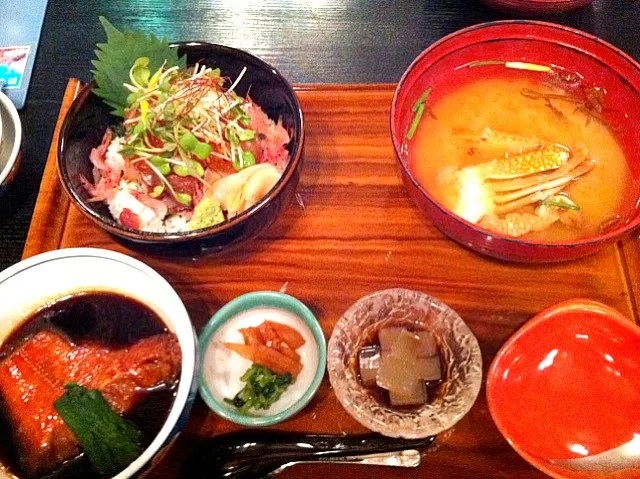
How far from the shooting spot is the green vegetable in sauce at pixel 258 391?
1.22 m

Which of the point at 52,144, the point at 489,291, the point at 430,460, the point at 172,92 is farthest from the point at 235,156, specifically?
the point at 430,460

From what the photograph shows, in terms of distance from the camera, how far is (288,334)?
132cm

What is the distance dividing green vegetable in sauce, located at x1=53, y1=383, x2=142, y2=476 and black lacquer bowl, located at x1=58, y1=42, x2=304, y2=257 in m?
0.35

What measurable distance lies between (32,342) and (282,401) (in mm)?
580

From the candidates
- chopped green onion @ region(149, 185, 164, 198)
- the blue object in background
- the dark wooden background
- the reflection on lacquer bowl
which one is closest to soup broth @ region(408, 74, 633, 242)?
the reflection on lacquer bowl

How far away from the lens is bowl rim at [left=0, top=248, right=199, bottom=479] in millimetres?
1012

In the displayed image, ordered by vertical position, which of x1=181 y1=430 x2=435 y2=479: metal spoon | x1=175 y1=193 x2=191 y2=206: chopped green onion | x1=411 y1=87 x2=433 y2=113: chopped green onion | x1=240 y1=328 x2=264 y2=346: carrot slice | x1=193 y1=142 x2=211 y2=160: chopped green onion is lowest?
x1=181 y1=430 x2=435 y2=479: metal spoon

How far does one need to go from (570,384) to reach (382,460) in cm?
49

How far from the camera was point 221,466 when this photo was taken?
45.6 inches

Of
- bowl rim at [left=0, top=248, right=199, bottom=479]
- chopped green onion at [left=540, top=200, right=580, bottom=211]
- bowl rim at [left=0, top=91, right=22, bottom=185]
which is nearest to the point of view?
bowl rim at [left=0, top=248, right=199, bottom=479]

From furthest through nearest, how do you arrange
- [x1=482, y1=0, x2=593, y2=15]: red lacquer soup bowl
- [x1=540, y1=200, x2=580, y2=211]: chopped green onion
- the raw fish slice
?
[x1=482, y1=0, x2=593, y2=15]: red lacquer soup bowl, [x1=540, y1=200, x2=580, y2=211]: chopped green onion, the raw fish slice

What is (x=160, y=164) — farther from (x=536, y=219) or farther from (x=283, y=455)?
(x=536, y=219)

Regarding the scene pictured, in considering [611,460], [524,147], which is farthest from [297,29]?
[611,460]

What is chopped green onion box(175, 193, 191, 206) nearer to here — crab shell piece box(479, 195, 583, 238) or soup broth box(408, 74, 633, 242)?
soup broth box(408, 74, 633, 242)
